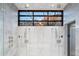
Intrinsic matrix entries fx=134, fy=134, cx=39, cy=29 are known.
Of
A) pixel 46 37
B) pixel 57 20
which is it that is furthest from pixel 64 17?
pixel 46 37

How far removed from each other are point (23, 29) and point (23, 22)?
0.25m

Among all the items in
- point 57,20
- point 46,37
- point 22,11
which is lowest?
point 46,37


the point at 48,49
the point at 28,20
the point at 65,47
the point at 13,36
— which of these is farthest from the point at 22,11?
the point at 65,47

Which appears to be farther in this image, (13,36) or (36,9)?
(36,9)

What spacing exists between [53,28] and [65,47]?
2.69 ft

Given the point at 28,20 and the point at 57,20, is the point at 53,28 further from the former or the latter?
the point at 28,20

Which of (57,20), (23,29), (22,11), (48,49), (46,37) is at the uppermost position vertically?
(22,11)

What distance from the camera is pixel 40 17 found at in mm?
4711

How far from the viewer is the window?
466cm

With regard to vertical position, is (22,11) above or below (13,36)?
above

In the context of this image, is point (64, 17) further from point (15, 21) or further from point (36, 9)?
point (15, 21)

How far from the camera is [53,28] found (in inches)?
189

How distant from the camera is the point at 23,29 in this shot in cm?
474

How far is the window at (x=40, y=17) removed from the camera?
15.3 feet
